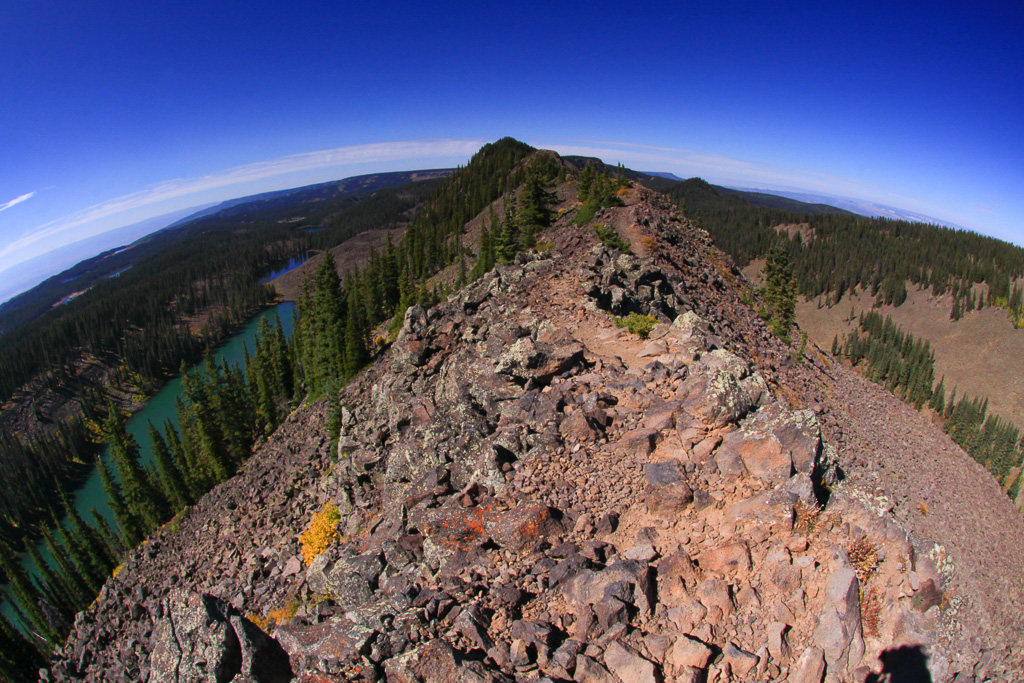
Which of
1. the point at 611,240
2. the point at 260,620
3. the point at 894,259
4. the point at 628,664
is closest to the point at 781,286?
the point at 611,240

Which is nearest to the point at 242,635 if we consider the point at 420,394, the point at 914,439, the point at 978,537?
the point at 420,394

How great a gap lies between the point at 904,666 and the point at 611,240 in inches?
1228

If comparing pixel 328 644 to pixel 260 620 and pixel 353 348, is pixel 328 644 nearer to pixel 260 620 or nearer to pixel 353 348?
pixel 260 620

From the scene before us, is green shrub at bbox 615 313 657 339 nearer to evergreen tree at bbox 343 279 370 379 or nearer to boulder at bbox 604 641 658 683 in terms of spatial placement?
boulder at bbox 604 641 658 683

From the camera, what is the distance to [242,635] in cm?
1061

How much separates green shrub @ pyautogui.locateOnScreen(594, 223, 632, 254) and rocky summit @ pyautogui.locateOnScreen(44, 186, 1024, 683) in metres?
10.6

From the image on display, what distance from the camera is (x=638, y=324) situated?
64.5ft

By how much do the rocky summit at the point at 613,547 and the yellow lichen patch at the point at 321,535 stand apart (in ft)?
1.26

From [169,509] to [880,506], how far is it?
7792 cm

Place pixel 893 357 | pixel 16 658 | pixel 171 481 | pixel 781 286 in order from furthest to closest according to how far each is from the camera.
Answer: pixel 893 357, pixel 171 481, pixel 781 286, pixel 16 658

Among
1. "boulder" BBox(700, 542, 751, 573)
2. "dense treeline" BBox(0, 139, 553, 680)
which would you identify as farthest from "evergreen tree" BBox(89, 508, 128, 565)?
"boulder" BBox(700, 542, 751, 573)

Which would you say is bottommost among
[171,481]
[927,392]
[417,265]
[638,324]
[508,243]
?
[171,481]

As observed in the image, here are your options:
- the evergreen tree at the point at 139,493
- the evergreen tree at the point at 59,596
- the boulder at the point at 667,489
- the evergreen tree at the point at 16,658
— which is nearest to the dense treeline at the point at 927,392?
the boulder at the point at 667,489

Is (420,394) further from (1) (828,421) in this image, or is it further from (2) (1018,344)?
(2) (1018,344)
